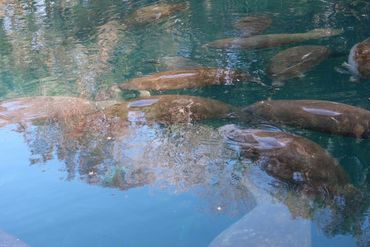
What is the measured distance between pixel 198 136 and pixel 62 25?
9.02m

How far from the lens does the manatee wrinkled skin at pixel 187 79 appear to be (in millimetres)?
7859

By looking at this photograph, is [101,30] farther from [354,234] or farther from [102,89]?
[354,234]

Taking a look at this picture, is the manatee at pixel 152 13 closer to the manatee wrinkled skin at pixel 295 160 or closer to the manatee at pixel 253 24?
the manatee at pixel 253 24

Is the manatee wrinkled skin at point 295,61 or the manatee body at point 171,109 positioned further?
the manatee wrinkled skin at point 295,61

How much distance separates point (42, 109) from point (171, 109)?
2282 mm

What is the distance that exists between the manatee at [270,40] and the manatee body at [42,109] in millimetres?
3409

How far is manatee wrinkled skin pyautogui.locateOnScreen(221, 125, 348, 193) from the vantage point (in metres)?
4.99

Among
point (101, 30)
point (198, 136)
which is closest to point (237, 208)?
point (198, 136)

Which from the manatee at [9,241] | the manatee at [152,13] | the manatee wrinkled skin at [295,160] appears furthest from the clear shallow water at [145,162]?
the manatee at [152,13]

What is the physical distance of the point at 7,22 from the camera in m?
15.4

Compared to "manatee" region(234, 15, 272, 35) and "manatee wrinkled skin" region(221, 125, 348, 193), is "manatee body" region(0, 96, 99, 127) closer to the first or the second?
"manatee wrinkled skin" region(221, 125, 348, 193)

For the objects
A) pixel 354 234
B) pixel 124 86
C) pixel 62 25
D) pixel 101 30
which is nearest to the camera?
pixel 354 234

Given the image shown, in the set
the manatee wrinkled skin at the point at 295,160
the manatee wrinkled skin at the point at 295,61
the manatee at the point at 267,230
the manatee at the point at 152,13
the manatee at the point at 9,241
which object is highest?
the manatee at the point at 152,13

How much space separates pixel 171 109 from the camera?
6.88m
